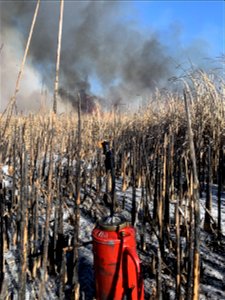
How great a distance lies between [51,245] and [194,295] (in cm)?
115

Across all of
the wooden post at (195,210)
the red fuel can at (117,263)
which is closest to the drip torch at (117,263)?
the red fuel can at (117,263)

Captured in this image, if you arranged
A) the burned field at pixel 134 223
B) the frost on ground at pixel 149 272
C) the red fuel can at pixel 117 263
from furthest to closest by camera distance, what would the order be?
the frost on ground at pixel 149 272, the red fuel can at pixel 117 263, the burned field at pixel 134 223

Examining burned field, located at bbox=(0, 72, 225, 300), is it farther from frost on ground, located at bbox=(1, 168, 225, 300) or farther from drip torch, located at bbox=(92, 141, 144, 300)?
drip torch, located at bbox=(92, 141, 144, 300)

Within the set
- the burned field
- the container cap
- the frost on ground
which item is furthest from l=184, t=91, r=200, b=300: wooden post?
the container cap

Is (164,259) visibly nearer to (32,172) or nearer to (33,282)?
(33,282)

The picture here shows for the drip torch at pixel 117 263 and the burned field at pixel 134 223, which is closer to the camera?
the burned field at pixel 134 223

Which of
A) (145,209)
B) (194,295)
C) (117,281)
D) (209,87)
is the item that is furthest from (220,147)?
(194,295)

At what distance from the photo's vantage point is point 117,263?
68.0 inches

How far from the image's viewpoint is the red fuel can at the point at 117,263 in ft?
5.64

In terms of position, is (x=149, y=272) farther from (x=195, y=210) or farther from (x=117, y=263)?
(x=195, y=210)

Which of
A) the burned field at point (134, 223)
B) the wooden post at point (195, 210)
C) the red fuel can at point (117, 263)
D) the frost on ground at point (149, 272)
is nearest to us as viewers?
the wooden post at point (195, 210)

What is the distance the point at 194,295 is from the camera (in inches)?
49.8

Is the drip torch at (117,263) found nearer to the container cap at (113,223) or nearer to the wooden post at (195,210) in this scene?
the container cap at (113,223)

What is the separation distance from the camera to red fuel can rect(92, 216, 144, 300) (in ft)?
5.64
